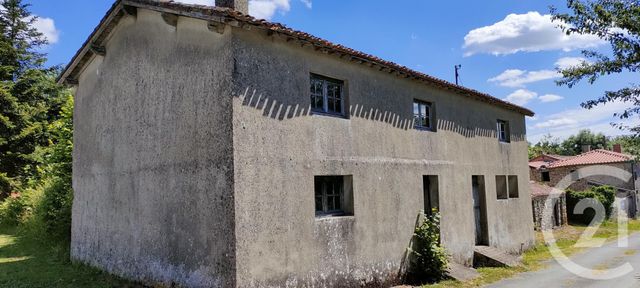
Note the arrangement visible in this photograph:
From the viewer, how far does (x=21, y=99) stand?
28.0m

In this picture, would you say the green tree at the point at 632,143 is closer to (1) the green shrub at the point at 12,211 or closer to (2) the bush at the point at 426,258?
(2) the bush at the point at 426,258

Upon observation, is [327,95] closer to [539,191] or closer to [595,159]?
[539,191]

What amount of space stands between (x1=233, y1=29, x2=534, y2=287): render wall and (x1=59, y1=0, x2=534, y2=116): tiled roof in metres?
0.26

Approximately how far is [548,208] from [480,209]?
13990 millimetres

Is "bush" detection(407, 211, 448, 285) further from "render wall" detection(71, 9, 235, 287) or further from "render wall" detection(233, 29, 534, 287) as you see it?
"render wall" detection(71, 9, 235, 287)

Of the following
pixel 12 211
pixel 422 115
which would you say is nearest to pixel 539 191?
pixel 422 115

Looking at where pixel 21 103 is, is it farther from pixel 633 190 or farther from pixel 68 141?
pixel 633 190

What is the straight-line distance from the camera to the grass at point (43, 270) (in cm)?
1082

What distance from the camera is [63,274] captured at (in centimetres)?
1201

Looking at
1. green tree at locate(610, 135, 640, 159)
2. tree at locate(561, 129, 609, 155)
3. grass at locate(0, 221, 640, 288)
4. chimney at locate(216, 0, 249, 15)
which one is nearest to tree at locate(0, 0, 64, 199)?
grass at locate(0, 221, 640, 288)

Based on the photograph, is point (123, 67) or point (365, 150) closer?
point (365, 150)

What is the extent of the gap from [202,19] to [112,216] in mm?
6175

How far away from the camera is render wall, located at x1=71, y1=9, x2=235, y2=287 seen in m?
8.07

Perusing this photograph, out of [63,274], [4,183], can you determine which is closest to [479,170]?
[63,274]
